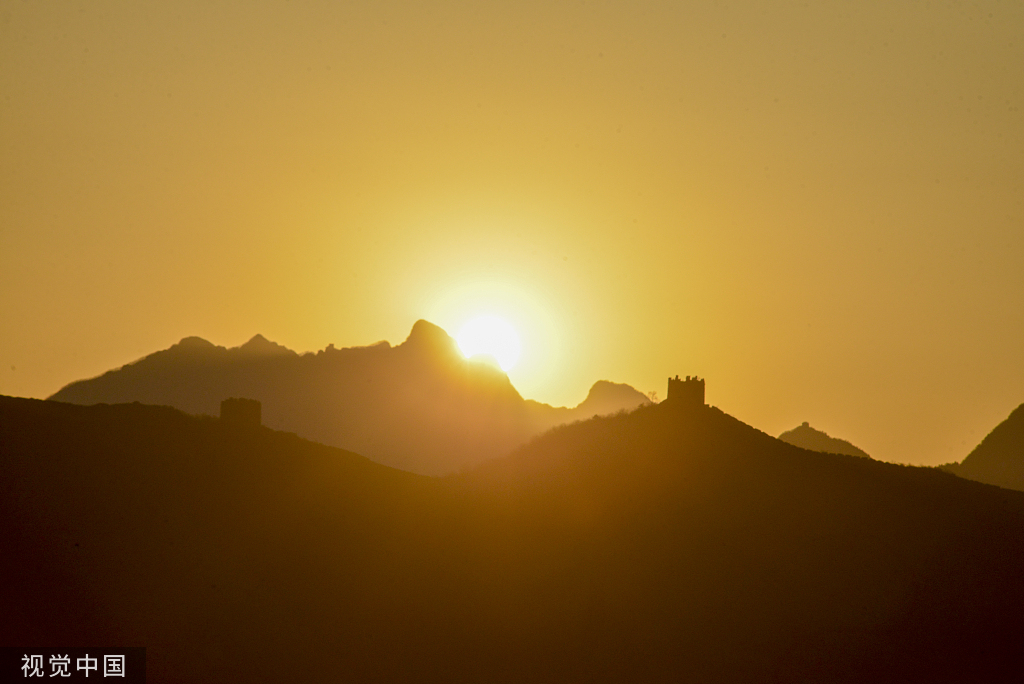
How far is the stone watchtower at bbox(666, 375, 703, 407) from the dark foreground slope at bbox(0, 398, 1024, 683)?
4.39 feet

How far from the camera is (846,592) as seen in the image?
82.4 m

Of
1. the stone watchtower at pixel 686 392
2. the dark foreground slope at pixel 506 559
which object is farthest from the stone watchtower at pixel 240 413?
the stone watchtower at pixel 686 392

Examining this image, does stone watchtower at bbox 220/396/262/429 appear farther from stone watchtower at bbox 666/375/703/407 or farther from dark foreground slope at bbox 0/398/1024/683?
stone watchtower at bbox 666/375/703/407

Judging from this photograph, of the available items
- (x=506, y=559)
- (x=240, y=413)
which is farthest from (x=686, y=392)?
(x=240, y=413)

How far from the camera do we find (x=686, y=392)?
9556 centimetres

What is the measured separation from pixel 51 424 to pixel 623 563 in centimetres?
4171

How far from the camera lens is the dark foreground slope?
70562mm

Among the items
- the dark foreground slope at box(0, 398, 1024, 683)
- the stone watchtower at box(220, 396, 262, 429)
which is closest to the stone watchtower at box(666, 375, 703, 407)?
the dark foreground slope at box(0, 398, 1024, 683)

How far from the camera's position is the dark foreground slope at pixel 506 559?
70.6 metres

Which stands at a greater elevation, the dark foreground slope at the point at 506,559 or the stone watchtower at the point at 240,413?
the stone watchtower at the point at 240,413

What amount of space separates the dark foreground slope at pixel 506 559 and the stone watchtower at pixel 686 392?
1338mm

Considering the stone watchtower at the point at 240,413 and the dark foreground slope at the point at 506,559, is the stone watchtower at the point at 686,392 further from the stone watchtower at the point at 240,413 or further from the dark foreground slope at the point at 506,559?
the stone watchtower at the point at 240,413

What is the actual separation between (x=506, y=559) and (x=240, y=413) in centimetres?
2327

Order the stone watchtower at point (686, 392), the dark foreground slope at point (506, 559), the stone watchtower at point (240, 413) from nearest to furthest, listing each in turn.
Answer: the dark foreground slope at point (506, 559) < the stone watchtower at point (240, 413) < the stone watchtower at point (686, 392)
